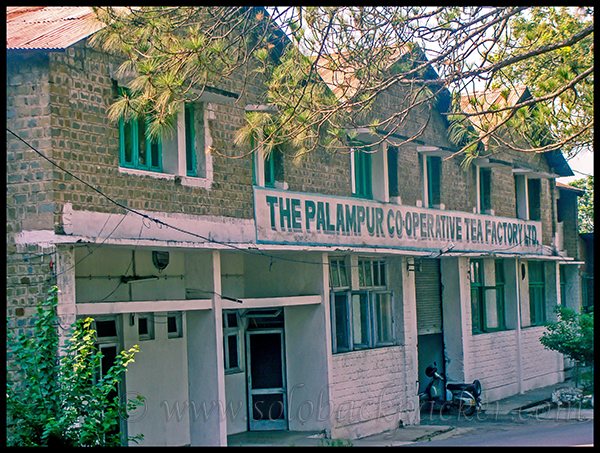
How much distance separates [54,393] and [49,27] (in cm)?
500

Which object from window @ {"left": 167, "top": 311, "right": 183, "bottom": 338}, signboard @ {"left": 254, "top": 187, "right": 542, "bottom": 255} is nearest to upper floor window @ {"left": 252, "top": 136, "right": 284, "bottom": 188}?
signboard @ {"left": 254, "top": 187, "right": 542, "bottom": 255}

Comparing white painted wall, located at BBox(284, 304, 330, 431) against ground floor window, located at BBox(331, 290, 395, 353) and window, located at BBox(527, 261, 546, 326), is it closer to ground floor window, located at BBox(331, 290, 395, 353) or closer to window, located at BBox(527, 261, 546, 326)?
ground floor window, located at BBox(331, 290, 395, 353)

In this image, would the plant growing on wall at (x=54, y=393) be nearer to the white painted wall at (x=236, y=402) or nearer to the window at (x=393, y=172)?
the white painted wall at (x=236, y=402)

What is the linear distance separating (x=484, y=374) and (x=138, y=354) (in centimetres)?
1005

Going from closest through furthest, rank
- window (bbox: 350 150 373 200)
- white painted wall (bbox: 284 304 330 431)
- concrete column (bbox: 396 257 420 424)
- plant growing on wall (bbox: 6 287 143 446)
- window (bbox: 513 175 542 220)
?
1. plant growing on wall (bbox: 6 287 143 446)
2. white painted wall (bbox: 284 304 330 431)
3. window (bbox: 350 150 373 200)
4. concrete column (bbox: 396 257 420 424)
5. window (bbox: 513 175 542 220)

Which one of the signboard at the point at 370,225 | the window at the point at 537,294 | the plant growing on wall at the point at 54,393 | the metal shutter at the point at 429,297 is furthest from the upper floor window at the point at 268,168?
the window at the point at 537,294

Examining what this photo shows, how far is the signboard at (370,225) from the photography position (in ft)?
42.1

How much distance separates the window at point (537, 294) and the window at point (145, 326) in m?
13.5

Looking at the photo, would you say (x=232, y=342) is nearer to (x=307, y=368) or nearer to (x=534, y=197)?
(x=307, y=368)

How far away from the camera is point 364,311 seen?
15508mm

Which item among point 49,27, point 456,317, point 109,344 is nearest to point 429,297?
point 456,317

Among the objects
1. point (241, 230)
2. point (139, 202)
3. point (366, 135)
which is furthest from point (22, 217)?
point (366, 135)

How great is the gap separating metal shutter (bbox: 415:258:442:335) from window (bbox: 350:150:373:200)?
254 centimetres

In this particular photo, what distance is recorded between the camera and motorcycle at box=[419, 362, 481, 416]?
17.0 meters
